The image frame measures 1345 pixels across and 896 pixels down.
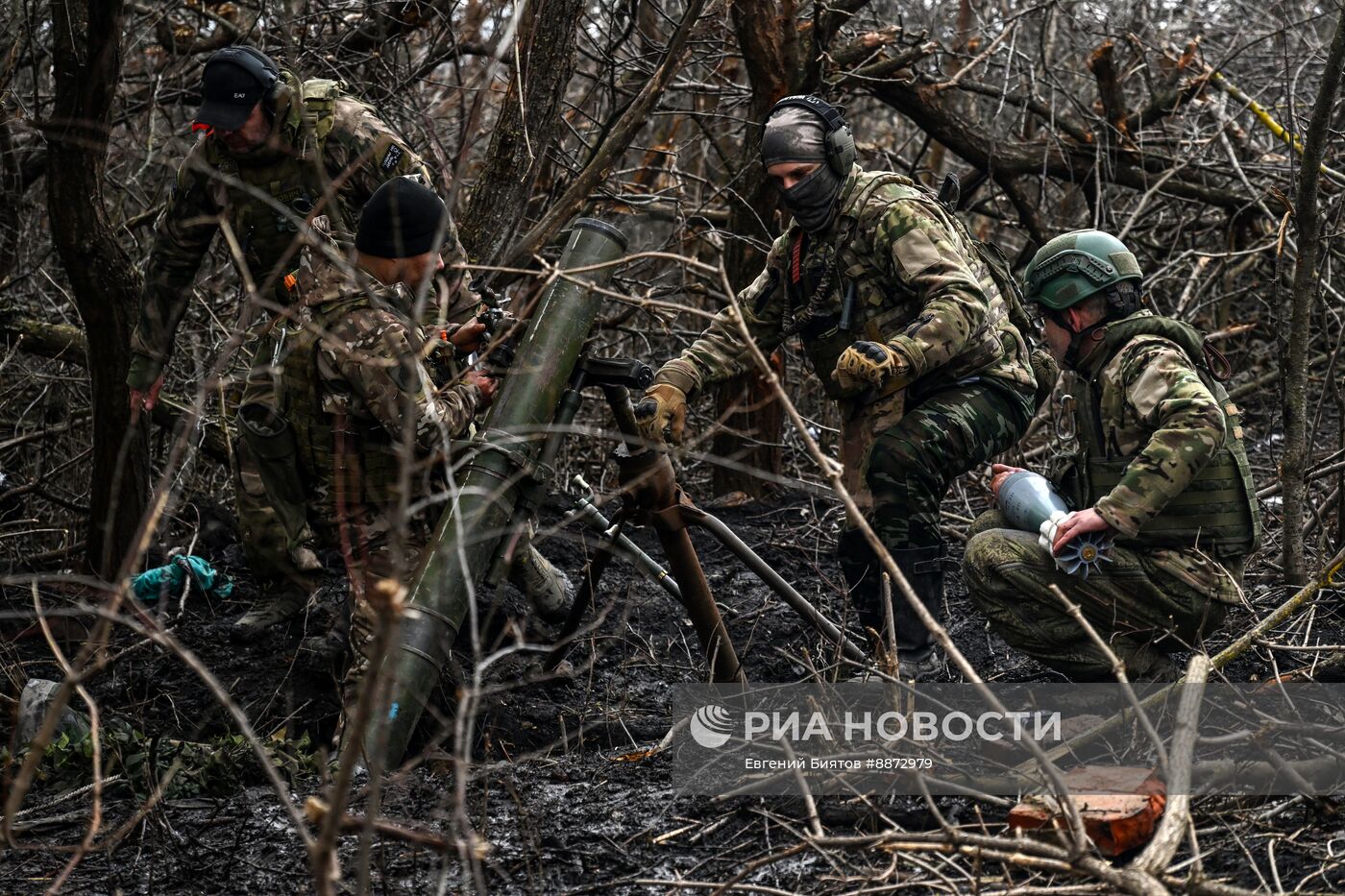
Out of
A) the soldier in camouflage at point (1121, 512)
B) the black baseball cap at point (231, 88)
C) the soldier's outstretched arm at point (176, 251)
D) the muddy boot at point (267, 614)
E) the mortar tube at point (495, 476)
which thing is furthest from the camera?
the muddy boot at point (267, 614)

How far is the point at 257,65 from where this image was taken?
5.04m

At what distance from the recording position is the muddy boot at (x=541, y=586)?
5.23m

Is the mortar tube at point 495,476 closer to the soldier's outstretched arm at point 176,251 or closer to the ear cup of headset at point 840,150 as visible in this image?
the ear cup of headset at point 840,150

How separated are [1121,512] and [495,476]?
1720mm

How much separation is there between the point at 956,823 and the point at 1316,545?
9.53ft

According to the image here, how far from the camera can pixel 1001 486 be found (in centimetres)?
434

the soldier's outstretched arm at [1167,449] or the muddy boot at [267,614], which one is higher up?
the soldier's outstretched arm at [1167,449]

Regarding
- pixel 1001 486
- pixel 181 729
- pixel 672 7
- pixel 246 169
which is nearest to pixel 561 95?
pixel 246 169

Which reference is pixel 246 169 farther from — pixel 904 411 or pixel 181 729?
pixel 904 411

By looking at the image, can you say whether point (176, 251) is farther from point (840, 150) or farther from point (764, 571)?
point (764, 571)

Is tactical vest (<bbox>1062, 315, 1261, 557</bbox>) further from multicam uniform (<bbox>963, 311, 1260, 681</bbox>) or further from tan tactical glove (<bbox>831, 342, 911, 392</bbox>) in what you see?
tan tactical glove (<bbox>831, 342, 911, 392</bbox>)

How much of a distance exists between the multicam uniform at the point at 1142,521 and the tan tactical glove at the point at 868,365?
0.55 meters

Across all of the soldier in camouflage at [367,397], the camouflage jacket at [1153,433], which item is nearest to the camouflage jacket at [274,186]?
the soldier in camouflage at [367,397]

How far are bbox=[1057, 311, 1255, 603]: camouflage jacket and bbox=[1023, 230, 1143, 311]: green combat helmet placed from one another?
143 millimetres
